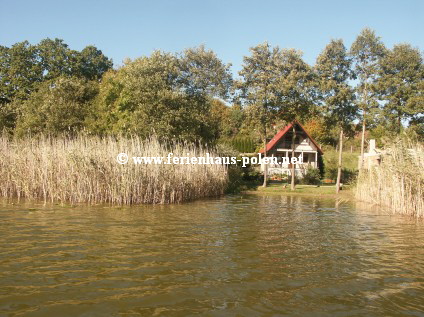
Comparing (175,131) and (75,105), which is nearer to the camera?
(175,131)

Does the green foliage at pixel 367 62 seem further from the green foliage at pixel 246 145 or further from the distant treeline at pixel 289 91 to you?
the green foliage at pixel 246 145

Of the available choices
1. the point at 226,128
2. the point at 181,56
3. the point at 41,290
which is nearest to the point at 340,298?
the point at 41,290

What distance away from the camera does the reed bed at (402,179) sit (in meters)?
13.3

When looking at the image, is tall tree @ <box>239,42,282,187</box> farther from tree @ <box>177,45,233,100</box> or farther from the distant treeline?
tree @ <box>177,45,233,100</box>

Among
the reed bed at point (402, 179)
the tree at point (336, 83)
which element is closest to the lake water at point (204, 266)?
the reed bed at point (402, 179)

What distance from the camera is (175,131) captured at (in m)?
22.8

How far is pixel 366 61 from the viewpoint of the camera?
25031 millimetres

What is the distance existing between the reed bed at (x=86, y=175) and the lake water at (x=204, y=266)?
2.41 metres

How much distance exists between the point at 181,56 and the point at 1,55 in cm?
3005

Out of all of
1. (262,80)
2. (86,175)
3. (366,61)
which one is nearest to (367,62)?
(366,61)

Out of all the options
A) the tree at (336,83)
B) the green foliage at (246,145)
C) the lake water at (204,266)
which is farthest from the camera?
the green foliage at (246,145)

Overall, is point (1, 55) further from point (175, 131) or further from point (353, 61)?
point (353, 61)

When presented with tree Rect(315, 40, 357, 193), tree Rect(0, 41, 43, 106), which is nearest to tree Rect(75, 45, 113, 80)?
tree Rect(0, 41, 43, 106)

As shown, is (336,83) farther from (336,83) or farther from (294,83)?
(294,83)
